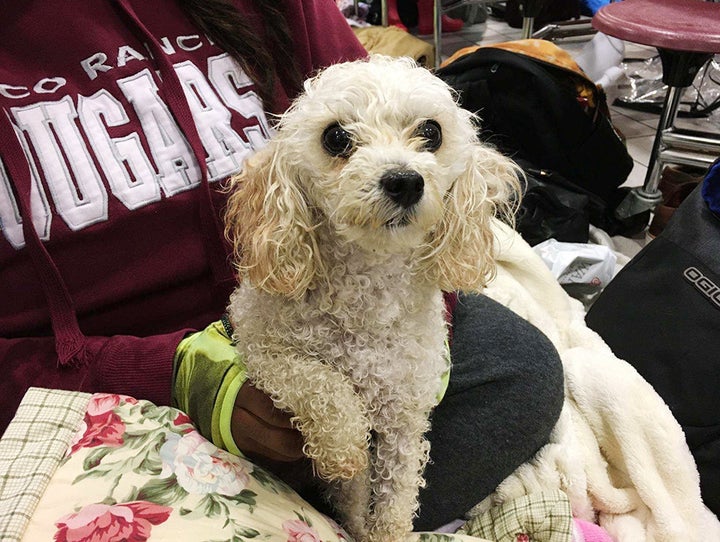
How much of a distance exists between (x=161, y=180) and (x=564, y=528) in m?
0.82

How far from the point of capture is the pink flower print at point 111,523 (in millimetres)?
532

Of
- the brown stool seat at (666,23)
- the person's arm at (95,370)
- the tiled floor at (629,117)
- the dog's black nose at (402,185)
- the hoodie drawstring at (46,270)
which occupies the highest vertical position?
the dog's black nose at (402,185)

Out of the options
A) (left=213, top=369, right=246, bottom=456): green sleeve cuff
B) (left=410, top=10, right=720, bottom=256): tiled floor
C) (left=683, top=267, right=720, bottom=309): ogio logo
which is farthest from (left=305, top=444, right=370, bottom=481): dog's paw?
(left=410, top=10, right=720, bottom=256): tiled floor

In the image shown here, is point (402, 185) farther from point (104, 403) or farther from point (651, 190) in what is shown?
point (651, 190)

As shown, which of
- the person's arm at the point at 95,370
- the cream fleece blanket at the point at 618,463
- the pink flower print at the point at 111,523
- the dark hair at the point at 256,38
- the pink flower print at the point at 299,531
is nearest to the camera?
the pink flower print at the point at 111,523

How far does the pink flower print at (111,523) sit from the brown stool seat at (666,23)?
5.79 ft

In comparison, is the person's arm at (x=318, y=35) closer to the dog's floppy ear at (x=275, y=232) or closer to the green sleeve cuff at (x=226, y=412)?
the dog's floppy ear at (x=275, y=232)

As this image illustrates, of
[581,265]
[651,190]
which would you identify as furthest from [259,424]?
[651,190]

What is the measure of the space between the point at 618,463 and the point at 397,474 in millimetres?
557

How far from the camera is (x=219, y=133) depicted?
871 mm

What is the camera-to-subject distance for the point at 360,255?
68 cm

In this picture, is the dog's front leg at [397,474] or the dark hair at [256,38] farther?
the dark hair at [256,38]

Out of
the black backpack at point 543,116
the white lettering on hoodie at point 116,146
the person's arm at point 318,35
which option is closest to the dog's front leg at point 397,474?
the white lettering on hoodie at point 116,146

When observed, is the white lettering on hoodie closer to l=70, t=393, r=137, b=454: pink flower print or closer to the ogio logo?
l=70, t=393, r=137, b=454: pink flower print
